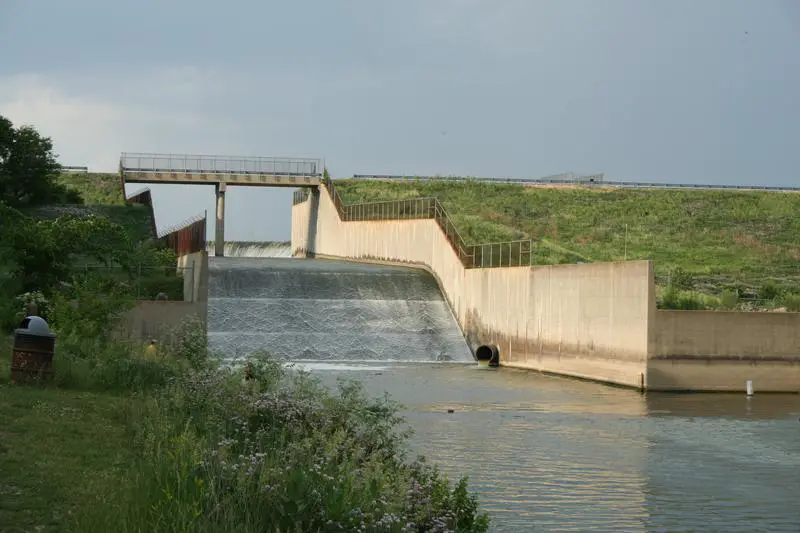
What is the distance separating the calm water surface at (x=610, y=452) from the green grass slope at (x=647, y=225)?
22.9m

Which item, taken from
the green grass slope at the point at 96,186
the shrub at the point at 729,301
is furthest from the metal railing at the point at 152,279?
the green grass slope at the point at 96,186

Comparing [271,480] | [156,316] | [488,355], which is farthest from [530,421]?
[488,355]

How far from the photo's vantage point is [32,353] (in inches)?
630

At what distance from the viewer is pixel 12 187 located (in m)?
59.6

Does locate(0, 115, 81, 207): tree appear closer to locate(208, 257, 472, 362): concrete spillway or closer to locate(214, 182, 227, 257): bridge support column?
locate(214, 182, 227, 257): bridge support column

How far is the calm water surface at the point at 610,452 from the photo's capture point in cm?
1429

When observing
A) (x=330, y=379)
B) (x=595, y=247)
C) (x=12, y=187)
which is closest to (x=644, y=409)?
(x=330, y=379)

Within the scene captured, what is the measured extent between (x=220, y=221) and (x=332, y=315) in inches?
1137

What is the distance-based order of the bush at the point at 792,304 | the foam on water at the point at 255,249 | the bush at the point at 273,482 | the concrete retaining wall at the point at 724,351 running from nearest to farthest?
the bush at the point at 273,482
the concrete retaining wall at the point at 724,351
the bush at the point at 792,304
the foam on water at the point at 255,249

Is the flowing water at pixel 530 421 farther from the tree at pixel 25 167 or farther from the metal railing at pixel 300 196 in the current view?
the metal railing at pixel 300 196

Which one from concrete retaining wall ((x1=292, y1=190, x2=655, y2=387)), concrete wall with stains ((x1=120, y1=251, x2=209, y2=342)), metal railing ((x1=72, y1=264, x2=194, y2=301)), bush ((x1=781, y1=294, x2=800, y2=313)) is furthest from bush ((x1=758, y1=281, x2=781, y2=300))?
metal railing ((x1=72, y1=264, x2=194, y2=301))

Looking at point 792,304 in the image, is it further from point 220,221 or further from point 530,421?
point 220,221

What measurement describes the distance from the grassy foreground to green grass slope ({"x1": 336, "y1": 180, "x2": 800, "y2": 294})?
37.3 m

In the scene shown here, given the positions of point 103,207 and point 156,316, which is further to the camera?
point 103,207
